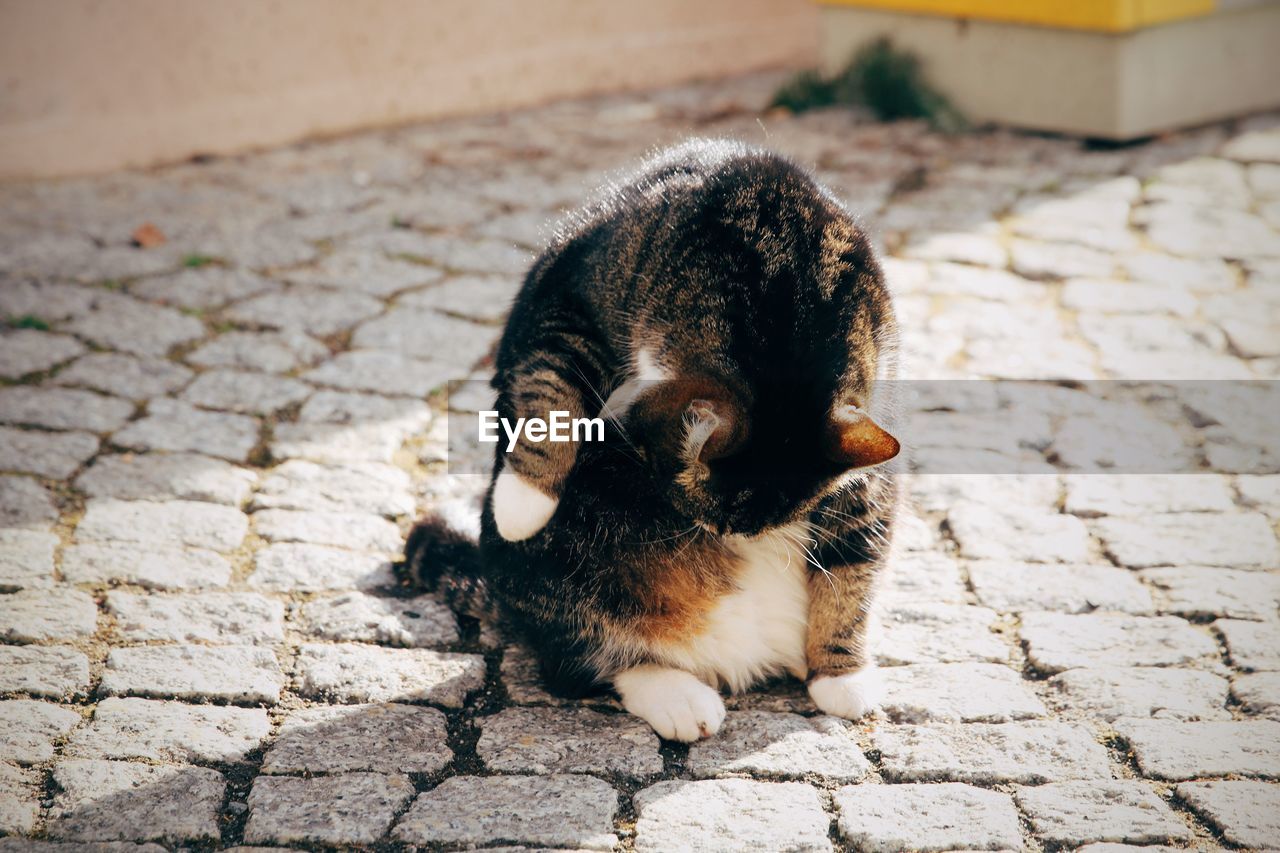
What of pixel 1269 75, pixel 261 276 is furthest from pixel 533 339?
pixel 1269 75

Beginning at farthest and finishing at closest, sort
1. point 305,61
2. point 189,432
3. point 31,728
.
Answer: point 305,61, point 189,432, point 31,728

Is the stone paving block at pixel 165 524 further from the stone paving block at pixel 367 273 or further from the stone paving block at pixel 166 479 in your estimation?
the stone paving block at pixel 367 273

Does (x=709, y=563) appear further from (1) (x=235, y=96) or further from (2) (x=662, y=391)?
(1) (x=235, y=96)

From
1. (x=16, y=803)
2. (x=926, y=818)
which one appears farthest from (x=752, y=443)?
(x=16, y=803)

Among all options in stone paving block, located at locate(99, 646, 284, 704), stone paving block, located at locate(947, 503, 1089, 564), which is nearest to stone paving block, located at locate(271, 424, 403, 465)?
stone paving block, located at locate(99, 646, 284, 704)

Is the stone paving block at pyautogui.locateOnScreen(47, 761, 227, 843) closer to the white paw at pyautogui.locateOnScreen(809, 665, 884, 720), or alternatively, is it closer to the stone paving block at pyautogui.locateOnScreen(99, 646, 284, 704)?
the stone paving block at pyautogui.locateOnScreen(99, 646, 284, 704)

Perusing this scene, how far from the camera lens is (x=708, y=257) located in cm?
271

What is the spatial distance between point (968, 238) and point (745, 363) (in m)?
3.55

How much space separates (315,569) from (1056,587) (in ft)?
6.87

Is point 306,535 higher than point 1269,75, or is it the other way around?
point 1269,75

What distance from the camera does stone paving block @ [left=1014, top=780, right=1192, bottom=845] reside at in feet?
8.10

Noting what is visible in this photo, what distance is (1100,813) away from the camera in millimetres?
2541

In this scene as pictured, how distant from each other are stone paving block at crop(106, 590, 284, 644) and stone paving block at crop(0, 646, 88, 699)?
147mm

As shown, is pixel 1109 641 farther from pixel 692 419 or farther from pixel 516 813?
pixel 516 813
